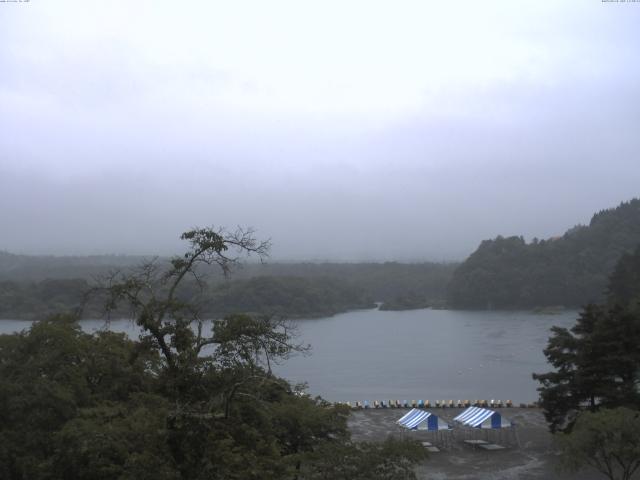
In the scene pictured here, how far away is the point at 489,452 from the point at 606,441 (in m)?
4.03

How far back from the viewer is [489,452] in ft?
38.0

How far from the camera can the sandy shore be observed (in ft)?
33.4

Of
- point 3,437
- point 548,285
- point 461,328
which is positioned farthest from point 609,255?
point 3,437

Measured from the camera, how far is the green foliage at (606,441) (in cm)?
769

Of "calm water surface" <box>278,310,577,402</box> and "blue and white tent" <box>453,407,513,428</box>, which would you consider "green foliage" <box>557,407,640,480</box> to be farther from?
"calm water surface" <box>278,310,577,402</box>

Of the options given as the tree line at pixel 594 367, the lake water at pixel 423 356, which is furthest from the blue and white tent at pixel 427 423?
the lake water at pixel 423 356

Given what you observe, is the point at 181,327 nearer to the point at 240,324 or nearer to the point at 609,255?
the point at 240,324

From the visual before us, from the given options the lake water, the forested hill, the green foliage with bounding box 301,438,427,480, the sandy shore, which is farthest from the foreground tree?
the forested hill

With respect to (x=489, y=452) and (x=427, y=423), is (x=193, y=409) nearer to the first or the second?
(x=427, y=423)

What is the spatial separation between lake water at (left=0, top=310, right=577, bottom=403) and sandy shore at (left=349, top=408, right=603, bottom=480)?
3723mm

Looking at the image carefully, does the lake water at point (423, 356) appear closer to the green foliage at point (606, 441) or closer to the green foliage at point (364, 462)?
the green foliage at point (606, 441)

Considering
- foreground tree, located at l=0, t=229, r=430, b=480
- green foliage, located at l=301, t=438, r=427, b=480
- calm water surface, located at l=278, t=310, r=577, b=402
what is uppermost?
foreground tree, located at l=0, t=229, r=430, b=480

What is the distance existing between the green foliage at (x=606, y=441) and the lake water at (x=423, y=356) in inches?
386

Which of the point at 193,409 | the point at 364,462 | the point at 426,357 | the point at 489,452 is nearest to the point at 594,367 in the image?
the point at 489,452
